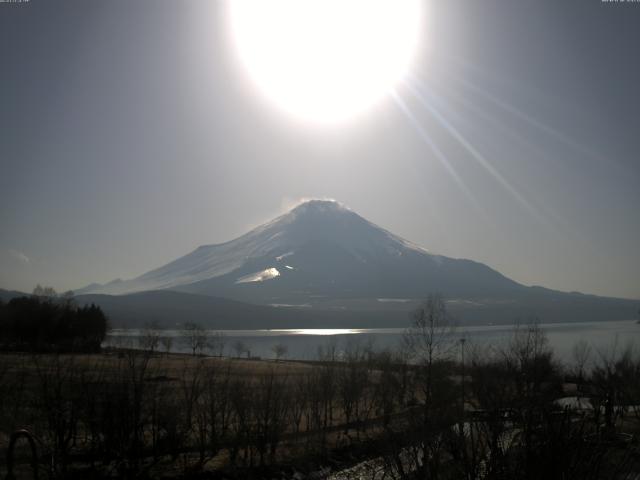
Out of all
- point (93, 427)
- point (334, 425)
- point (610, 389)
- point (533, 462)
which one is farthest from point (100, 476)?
point (610, 389)

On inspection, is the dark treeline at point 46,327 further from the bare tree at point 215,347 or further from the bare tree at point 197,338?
the bare tree at point 215,347

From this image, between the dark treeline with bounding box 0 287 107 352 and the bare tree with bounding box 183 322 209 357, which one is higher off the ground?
the dark treeline with bounding box 0 287 107 352

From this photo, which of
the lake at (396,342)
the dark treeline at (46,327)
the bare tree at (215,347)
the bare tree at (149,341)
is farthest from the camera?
the bare tree at (215,347)

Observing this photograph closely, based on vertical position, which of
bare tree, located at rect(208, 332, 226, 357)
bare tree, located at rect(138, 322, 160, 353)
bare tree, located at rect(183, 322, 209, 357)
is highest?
bare tree, located at rect(138, 322, 160, 353)

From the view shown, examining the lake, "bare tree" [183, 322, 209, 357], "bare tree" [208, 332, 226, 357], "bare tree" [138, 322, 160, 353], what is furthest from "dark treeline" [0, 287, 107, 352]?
"bare tree" [208, 332, 226, 357]

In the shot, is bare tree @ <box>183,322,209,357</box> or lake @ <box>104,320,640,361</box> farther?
bare tree @ <box>183,322,209,357</box>

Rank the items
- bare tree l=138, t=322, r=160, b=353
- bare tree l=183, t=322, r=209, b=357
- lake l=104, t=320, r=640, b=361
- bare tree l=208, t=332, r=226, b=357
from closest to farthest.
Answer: bare tree l=138, t=322, r=160, b=353
lake l=104, t=320, r=640, b=361
bare tree l=183, t=322, r=209, b=357
bare tree l=208, t=332, r=226, b=357

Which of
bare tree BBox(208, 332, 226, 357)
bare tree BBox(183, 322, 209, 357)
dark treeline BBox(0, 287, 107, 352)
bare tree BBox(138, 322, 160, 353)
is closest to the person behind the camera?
bare tree BBox(138, 322, 160, 353)

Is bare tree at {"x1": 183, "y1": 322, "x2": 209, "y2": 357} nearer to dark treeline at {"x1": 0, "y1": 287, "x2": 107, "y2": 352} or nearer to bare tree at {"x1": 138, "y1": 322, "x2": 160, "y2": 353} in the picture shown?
bare tree at {"x1": 138, "y1": 322, "x2": 160, "y2": 353}

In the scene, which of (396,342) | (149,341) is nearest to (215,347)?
(396,342)

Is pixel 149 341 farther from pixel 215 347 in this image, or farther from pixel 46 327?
pixel 215 347

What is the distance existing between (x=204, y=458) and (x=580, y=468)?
18.0 meters

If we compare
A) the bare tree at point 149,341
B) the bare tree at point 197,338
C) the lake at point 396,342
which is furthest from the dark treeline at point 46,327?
the bare tree at point 197,338

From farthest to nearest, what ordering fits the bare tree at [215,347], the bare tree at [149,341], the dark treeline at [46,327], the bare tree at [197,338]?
the bare tree at [215,347], the bare tree at [197,338], the dark treeline at [46,327], the bare tree at [149,341]
